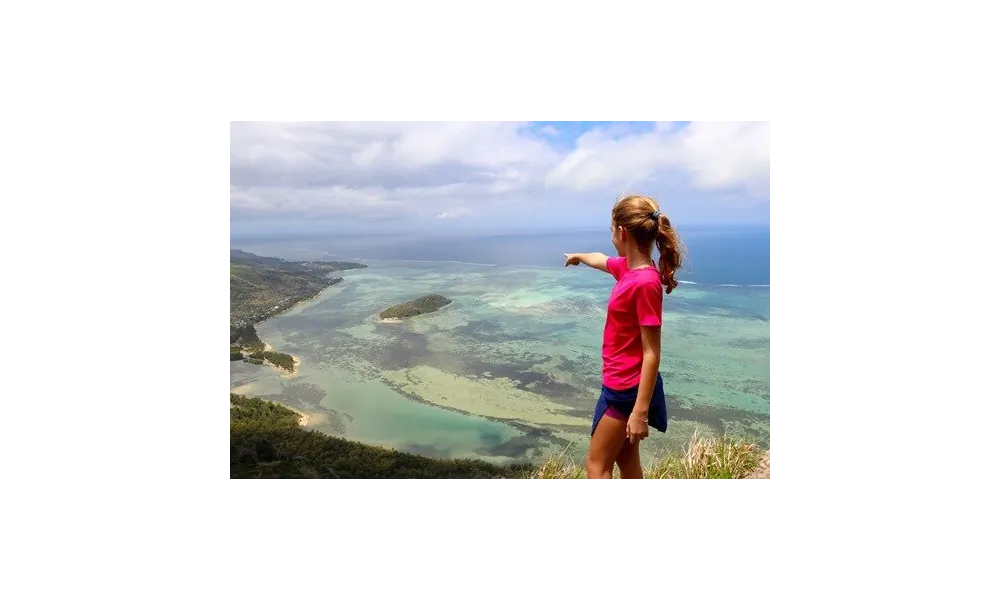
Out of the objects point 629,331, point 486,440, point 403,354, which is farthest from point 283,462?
point 403,354

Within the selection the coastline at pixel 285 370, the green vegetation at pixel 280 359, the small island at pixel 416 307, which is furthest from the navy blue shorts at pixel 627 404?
the small island at pixel 416 307

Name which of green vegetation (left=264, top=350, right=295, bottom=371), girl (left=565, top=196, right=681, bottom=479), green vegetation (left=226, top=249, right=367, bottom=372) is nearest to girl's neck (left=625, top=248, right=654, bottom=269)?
girl (left=565, top=196, right=681, bottom=479)

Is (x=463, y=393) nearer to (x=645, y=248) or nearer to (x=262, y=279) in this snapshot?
(x=262, y=279)

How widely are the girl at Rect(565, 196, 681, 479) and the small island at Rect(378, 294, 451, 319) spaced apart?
10609 millimetres

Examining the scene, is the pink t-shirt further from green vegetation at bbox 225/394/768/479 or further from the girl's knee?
green vegetation at bbox 225/394/768/479

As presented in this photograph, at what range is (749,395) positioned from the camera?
6.58 m

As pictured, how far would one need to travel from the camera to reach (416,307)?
1304 cm

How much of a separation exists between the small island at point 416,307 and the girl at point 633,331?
1061cm

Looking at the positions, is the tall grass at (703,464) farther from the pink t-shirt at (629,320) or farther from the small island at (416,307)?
the small island at (416,307)

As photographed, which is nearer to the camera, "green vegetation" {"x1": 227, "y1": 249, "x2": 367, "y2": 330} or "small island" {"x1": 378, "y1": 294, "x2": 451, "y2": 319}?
"green vegetation" {"x1": 227, "y1": 249, "x2": 367, "y2": 330}

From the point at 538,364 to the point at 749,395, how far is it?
430 centimetres

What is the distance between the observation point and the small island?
12.3 meters

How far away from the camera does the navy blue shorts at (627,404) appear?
172 cm

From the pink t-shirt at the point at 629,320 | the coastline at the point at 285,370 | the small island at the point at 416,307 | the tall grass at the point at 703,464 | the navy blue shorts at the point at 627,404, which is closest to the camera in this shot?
the pink t-shirt at the point at 629,320
